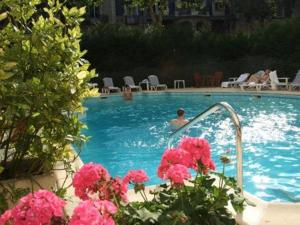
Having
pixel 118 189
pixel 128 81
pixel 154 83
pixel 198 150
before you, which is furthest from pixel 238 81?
pixel 118 189

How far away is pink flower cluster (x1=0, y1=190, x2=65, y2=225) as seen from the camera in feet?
6.36

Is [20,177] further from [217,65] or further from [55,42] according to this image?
[217,65]

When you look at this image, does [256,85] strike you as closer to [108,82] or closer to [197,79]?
[197,79]

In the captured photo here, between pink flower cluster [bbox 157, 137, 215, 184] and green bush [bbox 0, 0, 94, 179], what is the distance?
1.11m

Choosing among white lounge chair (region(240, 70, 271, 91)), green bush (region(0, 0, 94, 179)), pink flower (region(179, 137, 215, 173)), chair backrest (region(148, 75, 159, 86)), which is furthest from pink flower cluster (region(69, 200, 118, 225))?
chair backrest (region(148, 75, 159, 86))

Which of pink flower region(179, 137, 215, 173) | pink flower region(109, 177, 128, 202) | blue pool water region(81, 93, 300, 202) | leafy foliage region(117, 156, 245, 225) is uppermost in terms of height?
pink flower region(179, 137, 215, 173)

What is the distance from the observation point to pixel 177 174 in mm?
2684

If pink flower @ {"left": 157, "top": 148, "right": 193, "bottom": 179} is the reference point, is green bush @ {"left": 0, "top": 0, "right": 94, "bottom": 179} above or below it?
above

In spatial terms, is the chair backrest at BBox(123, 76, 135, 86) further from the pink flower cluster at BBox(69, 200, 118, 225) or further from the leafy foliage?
the pink flower cluster at BBox(69, 200, 118, 225)

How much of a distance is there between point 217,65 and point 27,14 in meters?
21.3

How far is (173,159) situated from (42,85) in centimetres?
121

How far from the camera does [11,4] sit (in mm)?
3766

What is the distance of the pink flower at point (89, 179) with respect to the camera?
2516 mm

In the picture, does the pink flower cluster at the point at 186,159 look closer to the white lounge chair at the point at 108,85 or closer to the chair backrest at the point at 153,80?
the white lounge chair at the point at 108,85
